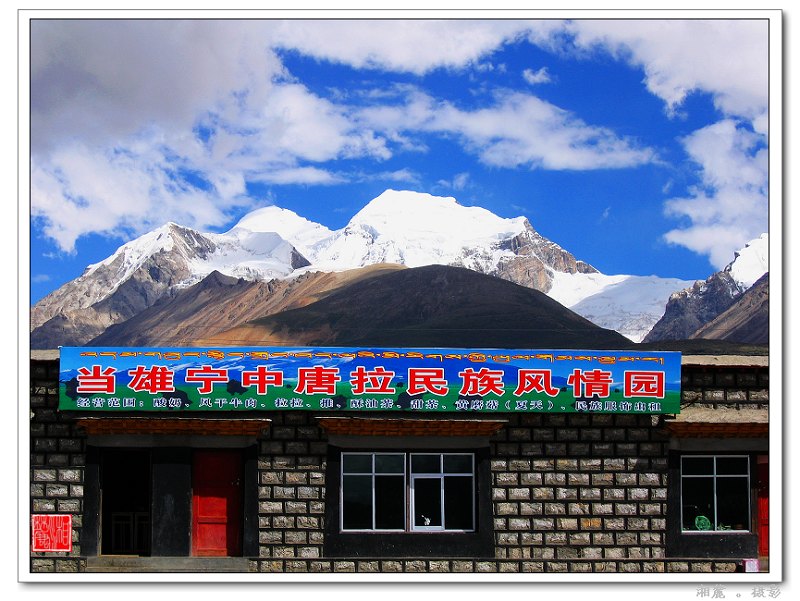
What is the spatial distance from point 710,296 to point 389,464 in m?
7.88

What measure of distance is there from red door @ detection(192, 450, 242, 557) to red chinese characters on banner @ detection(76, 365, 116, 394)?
1784 mm

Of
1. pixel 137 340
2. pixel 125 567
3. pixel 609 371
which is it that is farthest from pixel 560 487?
pixel 137 340

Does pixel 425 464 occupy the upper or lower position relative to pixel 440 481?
upper

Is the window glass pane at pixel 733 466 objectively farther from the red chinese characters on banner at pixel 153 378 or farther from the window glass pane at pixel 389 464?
the red chinese characters on banner at pixel 153 378

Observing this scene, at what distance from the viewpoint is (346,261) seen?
2073 centimetres

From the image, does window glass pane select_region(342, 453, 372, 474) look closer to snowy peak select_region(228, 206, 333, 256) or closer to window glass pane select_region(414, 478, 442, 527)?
window glass pane select_region(414, 478, 442, 527)

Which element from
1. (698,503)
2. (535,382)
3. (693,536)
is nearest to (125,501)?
(535,382)

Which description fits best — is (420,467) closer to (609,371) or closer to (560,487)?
(560,487)

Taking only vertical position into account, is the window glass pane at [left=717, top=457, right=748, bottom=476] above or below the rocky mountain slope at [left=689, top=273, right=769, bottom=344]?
below

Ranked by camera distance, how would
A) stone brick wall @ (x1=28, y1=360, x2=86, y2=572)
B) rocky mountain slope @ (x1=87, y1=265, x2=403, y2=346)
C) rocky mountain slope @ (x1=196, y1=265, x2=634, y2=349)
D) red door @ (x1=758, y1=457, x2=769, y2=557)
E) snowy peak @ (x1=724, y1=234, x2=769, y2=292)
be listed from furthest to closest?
rocky mountain slope @ (x1=87, y1=265, x2=403, y2=346) → rocky mountain slope @ (x1=196, y1=265, x2=634, y2=349) → snowy peak @ (x1=724, y1=234, x2=769, y2=292) → red door @ (x1=758, y1=457, x2=769, y2=557) → stone brick wall @ (x1=28, y1=360, x2=86, y2=572)

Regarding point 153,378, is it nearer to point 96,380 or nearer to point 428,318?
point 96,380

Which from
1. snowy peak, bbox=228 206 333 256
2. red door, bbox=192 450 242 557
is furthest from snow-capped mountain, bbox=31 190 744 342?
red door, bbox=192 450 242 557

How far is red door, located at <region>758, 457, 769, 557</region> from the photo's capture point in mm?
15656

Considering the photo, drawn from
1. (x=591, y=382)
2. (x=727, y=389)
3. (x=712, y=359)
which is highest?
(x=712, y=359)
